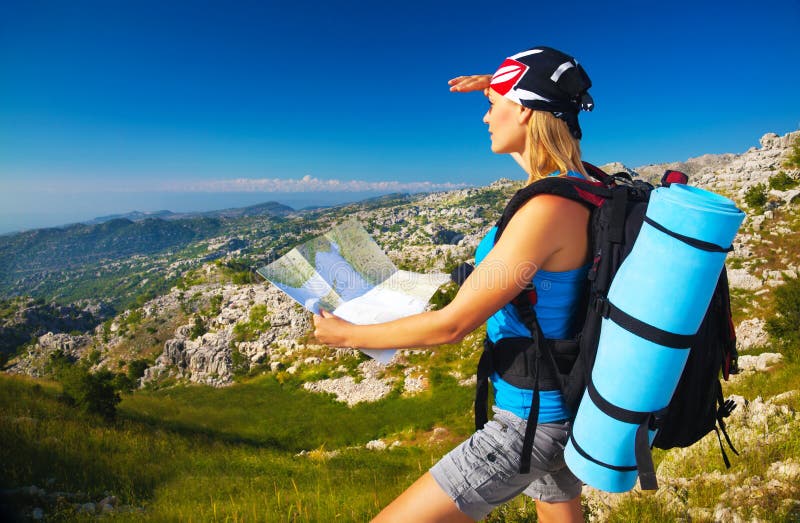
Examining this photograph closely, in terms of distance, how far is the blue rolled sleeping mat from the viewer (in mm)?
1600

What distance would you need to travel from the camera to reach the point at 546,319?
201 centimetres

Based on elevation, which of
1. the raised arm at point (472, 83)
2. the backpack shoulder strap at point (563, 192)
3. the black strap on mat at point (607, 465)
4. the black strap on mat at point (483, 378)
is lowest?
the black strap on mat at point (607, 465)

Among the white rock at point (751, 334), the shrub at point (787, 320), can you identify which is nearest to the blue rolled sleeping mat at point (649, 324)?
the shrub at point (787, 320)

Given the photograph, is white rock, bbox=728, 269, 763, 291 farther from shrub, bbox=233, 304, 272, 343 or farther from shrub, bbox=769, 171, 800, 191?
shrub, bbox=233, 304, 272, 343

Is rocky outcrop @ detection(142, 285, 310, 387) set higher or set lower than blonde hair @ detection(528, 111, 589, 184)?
lower

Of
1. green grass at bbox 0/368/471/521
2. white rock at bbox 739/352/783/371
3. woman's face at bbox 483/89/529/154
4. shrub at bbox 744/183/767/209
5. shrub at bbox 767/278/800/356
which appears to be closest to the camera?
woman's face at bbox 483/89/529/154

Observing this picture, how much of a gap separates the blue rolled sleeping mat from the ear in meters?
0.76

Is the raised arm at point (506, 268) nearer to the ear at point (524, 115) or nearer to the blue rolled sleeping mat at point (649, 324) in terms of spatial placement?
the blue rolled sleeping mat at point (649, 324)

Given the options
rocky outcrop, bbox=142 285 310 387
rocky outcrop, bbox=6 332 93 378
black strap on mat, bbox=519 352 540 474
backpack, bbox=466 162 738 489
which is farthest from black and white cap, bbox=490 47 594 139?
rocky outcrop, bbox=6 332 93 378

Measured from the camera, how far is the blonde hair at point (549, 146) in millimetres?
2061

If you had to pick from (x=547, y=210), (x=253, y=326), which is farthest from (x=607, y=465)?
(x=253, y=326)

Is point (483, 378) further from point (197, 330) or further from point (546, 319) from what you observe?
point (197, 330)

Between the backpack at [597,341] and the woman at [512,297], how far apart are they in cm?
6

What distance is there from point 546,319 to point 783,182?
2174 inches
